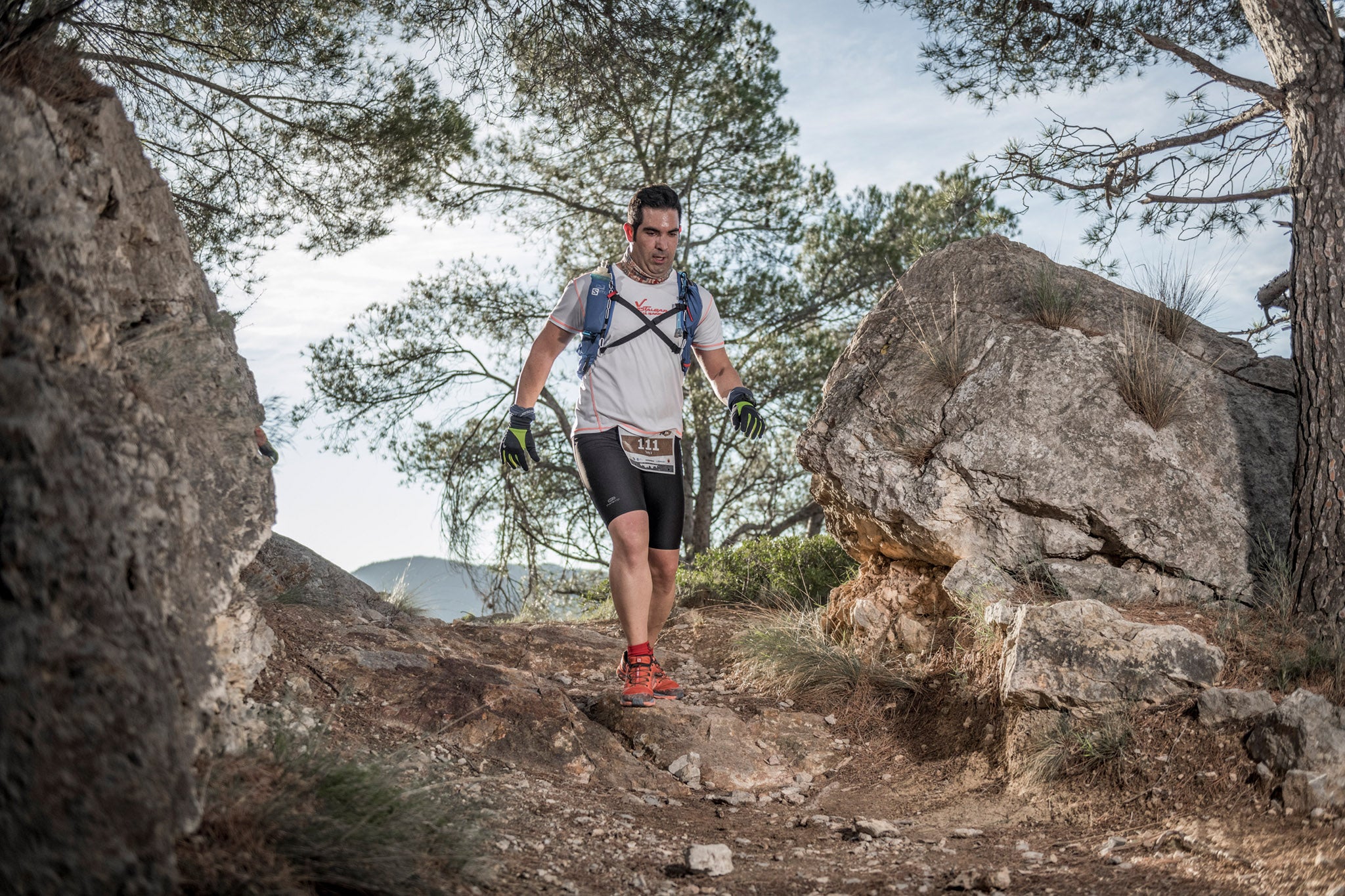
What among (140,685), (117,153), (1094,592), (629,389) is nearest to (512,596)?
(629,389)

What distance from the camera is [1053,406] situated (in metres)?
5.29

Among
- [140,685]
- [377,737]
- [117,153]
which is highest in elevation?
[117,153]

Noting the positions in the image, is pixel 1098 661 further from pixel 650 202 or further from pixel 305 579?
pixel 305 579

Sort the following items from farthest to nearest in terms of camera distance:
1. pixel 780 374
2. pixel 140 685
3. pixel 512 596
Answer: pixel 780 374 → pixel 512 596 → pixel 140 685

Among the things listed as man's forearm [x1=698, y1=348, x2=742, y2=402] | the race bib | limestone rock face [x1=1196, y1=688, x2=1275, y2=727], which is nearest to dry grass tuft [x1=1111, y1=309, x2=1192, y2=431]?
limestone rock face [x1=1196, y1=688, x2=1275, y2=727]

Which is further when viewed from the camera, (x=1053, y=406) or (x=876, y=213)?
(x=876, y=213)

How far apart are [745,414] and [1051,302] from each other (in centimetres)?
201

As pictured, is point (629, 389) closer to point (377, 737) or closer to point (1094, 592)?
point (377, 737)

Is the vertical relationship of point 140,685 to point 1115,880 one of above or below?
above

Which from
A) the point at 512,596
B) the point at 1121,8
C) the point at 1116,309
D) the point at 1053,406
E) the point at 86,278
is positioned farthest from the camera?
the point at 512,596

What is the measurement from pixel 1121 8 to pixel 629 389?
5125mm

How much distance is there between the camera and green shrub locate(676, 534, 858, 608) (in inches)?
320

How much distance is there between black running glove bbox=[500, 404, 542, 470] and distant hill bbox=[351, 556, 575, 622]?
3135 mm

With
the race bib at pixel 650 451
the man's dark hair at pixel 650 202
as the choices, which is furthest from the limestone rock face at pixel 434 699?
the man's dark hair at pixel 650 202
